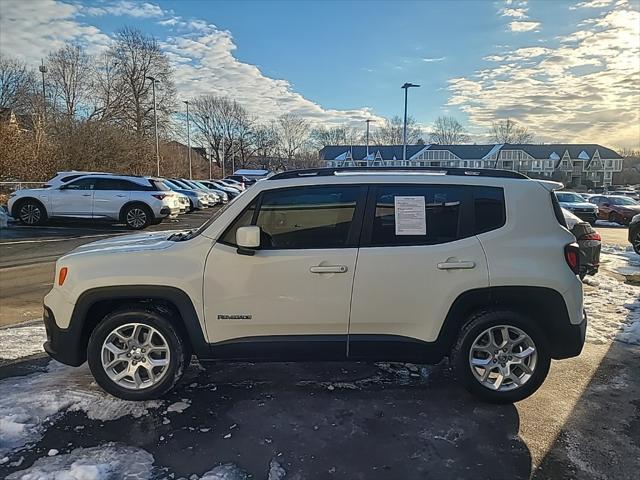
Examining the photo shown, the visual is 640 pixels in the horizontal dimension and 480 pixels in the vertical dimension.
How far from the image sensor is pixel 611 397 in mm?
3967

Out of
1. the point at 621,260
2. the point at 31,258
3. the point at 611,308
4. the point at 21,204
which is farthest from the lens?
the point at 21,204

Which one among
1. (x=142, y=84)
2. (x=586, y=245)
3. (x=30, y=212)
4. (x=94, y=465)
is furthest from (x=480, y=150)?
(x=94, y=465)

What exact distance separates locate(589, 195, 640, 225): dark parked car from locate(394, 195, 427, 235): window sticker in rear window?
2520 centimetres

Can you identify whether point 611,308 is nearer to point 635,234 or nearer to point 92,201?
point 635,234

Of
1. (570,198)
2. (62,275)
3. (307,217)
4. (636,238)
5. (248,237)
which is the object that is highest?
(307,217)

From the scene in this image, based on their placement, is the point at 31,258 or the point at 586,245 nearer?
the point at 586,245

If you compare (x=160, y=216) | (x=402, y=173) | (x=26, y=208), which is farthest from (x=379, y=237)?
(x=26, y=208)

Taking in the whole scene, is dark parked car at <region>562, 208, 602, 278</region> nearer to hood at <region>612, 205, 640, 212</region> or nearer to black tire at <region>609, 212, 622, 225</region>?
hood at <region>612, 205, 640, 212</region>

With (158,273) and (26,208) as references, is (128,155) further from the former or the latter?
(158,273)

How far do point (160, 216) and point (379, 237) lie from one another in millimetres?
13677

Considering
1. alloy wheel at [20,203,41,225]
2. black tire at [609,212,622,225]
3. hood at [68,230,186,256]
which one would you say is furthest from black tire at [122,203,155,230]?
black tire at [609,212,622,225]

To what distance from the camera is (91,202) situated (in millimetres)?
15844

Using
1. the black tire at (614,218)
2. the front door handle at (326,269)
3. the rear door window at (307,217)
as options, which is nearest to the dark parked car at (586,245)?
the rear door window at (307,217)

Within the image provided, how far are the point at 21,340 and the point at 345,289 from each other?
3834 mm
